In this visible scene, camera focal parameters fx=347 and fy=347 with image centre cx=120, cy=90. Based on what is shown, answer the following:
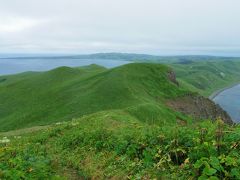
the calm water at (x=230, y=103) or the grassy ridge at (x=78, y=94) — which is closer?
the grassy ridge at (x=78, y=94)

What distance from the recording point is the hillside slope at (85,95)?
49.2 metres

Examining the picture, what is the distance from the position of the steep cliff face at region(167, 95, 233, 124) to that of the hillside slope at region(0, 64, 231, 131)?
1.56 m

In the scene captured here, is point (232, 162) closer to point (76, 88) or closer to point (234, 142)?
point (234, 142)

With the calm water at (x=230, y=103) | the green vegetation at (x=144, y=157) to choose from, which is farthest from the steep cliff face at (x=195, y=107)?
the calm water at (x=230, y=103)

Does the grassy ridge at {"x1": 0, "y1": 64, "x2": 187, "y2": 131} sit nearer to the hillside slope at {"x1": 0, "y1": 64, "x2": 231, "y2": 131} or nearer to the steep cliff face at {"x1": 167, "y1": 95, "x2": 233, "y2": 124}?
the hillside slope at {"x1": 0, "y1": 64, "x2": 231, "y2": 131}

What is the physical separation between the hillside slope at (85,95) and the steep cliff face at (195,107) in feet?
5.12

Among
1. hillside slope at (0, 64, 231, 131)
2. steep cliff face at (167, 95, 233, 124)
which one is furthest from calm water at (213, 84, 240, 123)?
hillside slope at (0, 64, 231, 131)

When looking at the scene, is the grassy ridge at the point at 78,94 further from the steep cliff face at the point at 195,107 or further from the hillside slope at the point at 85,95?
the steep cliff face at the point at 195,107

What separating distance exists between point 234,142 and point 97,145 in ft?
21.1

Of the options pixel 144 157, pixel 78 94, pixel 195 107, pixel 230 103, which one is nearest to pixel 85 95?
pixel 78 94

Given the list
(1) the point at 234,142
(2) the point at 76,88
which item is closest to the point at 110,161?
(1) the point at 234,142

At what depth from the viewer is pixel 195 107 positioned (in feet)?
208

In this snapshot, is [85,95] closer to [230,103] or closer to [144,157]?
[144,157]

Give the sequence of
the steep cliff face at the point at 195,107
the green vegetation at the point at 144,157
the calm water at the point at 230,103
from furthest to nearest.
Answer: the calm water at the point at 230,103, the steep cliff face at the point at 195,107, the green vegetation at the point at 144,157
